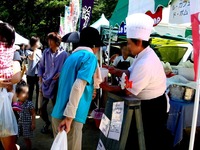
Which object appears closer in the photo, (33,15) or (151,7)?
(151,7)

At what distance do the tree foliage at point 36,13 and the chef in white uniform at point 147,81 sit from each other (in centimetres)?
2182

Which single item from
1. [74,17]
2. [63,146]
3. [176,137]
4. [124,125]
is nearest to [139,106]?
[124,125]

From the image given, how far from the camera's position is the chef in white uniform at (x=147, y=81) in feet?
8.09

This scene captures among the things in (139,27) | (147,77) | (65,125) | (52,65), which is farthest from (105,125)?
(52,65)

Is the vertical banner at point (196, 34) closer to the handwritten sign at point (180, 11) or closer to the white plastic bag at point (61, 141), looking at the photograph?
the handwritten sign at point (180, 11)

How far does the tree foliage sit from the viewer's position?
24156 mm

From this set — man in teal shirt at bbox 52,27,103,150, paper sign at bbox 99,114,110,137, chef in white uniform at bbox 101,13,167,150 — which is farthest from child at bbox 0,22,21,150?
chef in white uniform at bbox 101,13,167,150

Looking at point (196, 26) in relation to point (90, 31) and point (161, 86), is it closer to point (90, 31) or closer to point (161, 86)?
point (161, 86)

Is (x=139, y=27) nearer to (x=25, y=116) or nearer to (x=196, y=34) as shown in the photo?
(x=196, y=34)

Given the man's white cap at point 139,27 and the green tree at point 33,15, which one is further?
the green tree at point 33,15

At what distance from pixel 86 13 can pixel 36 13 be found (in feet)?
66.8

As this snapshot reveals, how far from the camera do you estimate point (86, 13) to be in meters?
6.38

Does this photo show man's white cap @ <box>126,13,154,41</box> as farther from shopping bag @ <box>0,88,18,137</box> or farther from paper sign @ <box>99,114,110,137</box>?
shopping bag @ <box>0,88,18,137</box>

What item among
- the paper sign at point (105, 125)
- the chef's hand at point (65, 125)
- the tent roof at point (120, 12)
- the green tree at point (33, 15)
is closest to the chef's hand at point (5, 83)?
the chef's hand at point (65, 125)
